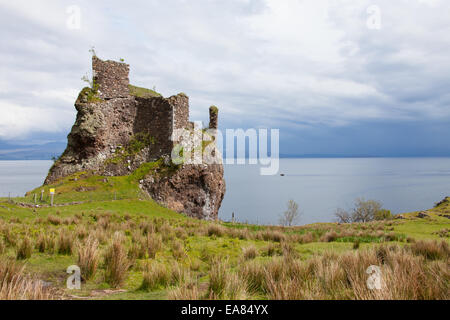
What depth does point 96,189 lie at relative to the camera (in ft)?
90.8

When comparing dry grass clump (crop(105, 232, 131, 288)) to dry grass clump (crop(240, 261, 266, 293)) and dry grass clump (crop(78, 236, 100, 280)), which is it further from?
dry grass clump (crop(240, 261, 266, 293))

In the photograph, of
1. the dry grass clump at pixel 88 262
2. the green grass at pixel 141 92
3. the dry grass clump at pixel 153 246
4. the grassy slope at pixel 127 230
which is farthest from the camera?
the green grass at pixel 141 92

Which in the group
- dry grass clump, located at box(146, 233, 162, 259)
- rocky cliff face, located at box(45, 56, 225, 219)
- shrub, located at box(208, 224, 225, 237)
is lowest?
shrub, located at box(208, 224, 225, 237)

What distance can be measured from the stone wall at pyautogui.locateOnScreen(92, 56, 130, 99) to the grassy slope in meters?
8.09

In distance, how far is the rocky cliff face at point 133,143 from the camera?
30.5m

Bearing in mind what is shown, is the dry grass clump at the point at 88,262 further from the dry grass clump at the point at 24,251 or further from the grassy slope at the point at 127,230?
the dry grass clump at the point at 24,251

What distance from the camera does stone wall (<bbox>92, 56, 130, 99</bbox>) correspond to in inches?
1222

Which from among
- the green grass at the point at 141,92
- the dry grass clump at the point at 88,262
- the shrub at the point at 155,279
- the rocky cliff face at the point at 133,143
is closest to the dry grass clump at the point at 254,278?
the shrub at the point at 155,279

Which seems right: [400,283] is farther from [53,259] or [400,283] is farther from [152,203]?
[152,203]

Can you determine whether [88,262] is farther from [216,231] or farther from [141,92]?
[141,92]

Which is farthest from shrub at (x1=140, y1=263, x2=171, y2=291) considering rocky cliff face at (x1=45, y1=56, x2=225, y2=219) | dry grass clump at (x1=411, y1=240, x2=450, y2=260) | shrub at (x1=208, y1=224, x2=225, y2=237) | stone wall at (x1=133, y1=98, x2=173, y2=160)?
stone wall at (x1=133, y1=98, x2=173, y2=160)

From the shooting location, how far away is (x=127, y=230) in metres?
12.9
